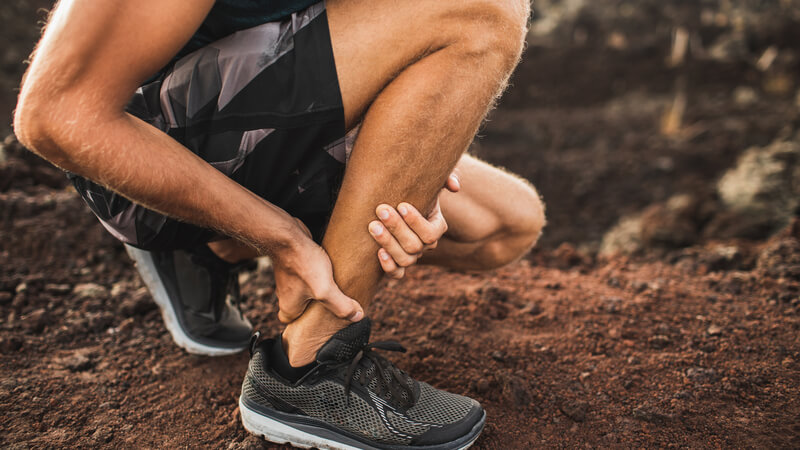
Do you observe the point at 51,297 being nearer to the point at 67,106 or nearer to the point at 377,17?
the point at 67,106

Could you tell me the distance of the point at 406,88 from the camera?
130 cm

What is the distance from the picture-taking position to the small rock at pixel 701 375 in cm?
163

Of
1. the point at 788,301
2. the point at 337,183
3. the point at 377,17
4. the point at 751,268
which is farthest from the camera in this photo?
the point at 751,268

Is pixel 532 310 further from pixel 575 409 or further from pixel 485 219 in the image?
pixel 575 409

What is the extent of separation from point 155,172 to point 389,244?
0.56 m

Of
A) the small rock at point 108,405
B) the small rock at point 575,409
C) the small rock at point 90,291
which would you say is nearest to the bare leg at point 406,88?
the small rock at point 575,409

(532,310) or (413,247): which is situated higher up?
(532,310)

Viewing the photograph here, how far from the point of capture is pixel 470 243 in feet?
6.28

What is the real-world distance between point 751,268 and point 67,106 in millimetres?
2856

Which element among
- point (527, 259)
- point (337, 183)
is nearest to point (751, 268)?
point (527, 259)

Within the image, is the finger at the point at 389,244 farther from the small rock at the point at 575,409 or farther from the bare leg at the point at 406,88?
the small rock at the point at 575,409

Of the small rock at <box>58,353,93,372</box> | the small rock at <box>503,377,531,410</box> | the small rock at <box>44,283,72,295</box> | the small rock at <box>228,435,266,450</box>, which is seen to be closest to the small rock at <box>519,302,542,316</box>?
the small rock at <box>503,377,531,410</box>

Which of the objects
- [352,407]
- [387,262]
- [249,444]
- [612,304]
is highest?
[612,304]

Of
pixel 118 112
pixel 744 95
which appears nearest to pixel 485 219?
pixel 118 112
